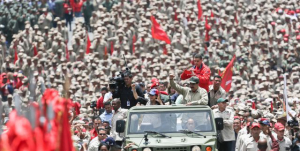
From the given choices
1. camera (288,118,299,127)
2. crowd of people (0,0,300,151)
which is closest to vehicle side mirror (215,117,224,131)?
camera (288,118,299,127)

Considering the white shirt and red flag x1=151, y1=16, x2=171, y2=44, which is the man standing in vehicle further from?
red flag x1=151, y1=16, x2=171, y2=44

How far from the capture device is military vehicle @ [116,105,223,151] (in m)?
12.9

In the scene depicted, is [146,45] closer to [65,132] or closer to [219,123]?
[219,123]

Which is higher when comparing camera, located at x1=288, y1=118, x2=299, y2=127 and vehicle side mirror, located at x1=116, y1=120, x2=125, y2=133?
vehicle side mirror, located at x1=116, y1=120, x2=125, y2=133

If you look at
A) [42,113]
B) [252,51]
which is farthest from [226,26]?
[42,113]

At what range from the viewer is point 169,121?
1343 cm

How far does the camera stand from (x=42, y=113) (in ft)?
18.8

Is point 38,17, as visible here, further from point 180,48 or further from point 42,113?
point 42,113

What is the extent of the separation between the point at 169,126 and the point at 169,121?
87 millimetres

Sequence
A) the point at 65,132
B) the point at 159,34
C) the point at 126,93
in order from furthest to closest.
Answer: the point at 159,34, the point at 126,93, the point at 65,132

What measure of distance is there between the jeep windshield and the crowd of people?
5.12 metres

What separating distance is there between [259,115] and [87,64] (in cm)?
1104

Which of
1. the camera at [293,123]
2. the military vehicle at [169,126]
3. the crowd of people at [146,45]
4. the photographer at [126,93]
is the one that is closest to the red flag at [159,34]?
the crowd of people at [146,45]

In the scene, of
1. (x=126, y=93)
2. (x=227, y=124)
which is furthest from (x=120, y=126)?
(x=126, y=93)
